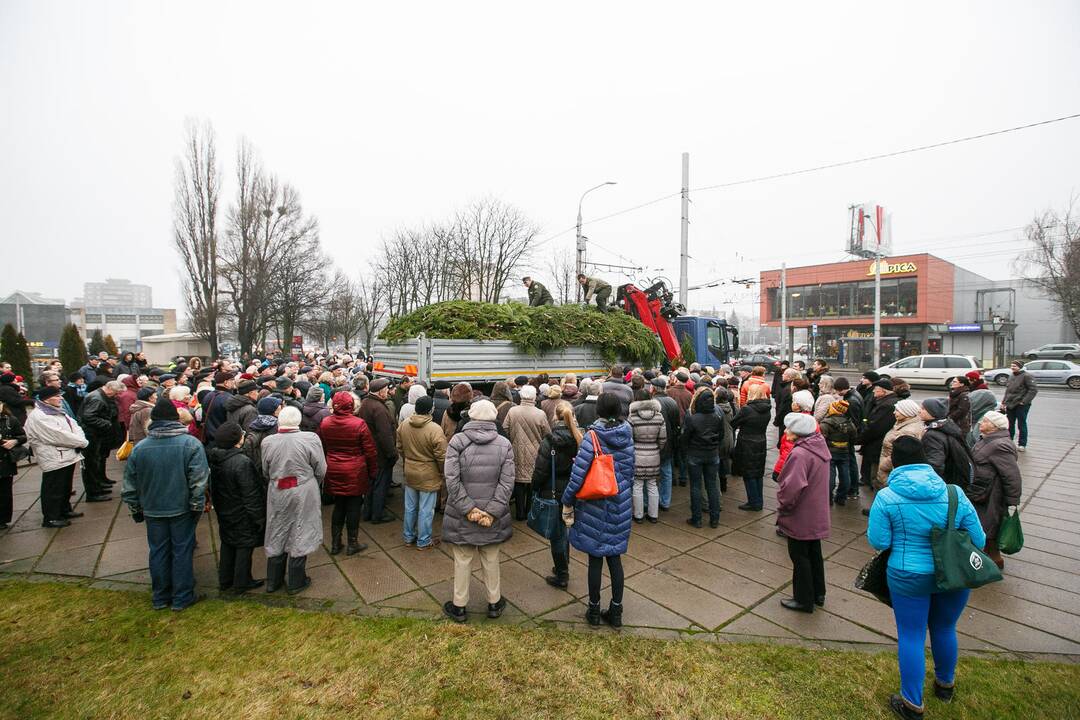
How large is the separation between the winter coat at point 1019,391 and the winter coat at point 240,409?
13670 millimetres

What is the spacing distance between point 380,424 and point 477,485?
240 centimetres

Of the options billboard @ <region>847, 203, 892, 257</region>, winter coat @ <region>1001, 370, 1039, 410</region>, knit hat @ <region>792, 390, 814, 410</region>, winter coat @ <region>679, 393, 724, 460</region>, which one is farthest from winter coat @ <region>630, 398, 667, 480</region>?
billboard @ <region>847, 203, 892, 257</region>

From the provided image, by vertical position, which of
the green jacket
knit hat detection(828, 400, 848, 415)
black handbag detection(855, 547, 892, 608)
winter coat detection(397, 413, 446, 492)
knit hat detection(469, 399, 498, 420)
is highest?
the green jacket

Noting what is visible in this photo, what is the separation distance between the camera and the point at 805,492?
402cm

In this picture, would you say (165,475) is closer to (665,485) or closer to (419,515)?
(419,515)

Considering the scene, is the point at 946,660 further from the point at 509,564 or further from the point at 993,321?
the point at 993,321

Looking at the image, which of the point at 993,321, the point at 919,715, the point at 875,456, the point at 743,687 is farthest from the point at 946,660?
the point at 993,321

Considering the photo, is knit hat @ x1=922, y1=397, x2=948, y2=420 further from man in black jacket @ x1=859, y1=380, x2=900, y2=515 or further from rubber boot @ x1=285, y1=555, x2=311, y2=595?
rubber boot @ x1=285, y1=555, x2=311, y2=595

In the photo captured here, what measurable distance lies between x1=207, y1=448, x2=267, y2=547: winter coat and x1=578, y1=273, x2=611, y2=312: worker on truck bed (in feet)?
27.5

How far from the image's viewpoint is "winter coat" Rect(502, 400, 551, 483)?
19.0 ft

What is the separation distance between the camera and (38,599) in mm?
4328

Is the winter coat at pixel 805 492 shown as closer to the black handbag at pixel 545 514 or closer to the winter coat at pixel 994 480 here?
the winter coat at pixel 994 480

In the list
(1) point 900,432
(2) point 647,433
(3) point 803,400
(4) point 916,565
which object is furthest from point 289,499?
(1) point 900,432

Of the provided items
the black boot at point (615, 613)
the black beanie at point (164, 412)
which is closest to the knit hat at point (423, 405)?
the black beanie at point (164, 412)
